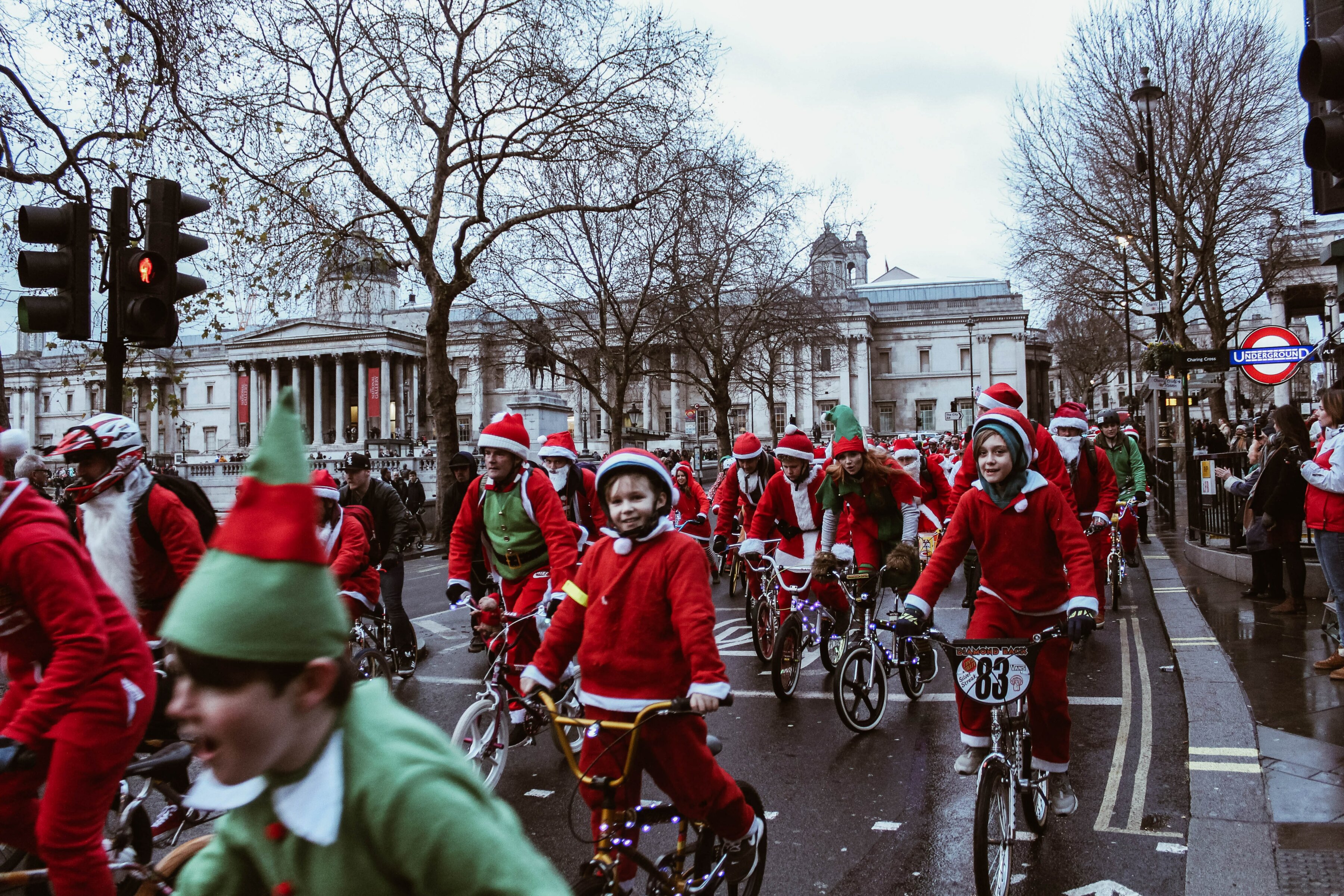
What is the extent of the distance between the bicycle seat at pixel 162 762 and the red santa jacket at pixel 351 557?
13.3ft

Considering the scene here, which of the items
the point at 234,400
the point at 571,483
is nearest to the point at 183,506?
the point at 571,483

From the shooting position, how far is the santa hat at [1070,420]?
9.39 m

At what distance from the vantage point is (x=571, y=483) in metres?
7.91

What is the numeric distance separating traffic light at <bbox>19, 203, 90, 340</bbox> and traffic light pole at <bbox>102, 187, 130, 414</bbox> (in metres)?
0.12

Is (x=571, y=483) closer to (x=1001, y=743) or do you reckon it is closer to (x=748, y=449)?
(x=748, y=449)

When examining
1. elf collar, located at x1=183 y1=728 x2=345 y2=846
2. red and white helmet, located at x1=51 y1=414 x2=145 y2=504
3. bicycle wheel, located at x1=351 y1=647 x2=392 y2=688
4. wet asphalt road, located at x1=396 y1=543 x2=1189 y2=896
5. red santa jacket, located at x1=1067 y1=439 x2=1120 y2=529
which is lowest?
wet asphalt road, located at x1=396 y1=543 x2=1189 y2=896

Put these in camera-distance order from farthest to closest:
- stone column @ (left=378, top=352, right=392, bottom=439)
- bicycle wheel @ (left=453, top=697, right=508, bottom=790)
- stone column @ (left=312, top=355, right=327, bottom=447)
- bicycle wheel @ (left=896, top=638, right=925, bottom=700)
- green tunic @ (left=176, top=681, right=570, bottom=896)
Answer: stone column @ (left=312, top=355, right=327, bottom=447) < stone column @ (left=378, top=352, right=392, bottom=439) < bicycle wheel @ (left=896, top=638, right=925, bottom=700) < bicycle wheel @ (left=453, top=697, right=508, bottom=790) < green tunic @ (left=176, top=681, right=570, bottom=896)

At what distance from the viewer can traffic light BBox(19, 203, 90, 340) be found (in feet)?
18.2

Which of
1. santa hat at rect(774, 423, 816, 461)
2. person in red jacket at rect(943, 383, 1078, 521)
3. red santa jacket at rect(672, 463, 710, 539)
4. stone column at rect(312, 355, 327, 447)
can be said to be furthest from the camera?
stone column at rect(312, 355, 327, 447)

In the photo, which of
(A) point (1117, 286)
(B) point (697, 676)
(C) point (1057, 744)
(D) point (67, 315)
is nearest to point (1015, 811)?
(C) point (1057, 744)

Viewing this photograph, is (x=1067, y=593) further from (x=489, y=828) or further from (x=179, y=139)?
(x=179, y=139)

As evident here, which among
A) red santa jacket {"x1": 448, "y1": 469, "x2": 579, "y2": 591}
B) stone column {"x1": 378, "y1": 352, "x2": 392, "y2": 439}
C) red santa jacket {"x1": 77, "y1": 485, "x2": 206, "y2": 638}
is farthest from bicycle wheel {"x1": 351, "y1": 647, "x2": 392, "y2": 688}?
stone column {"x1": 378, "y1": 352, "x2": 392, "y2": 439}

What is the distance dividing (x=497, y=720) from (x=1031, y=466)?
11.2ft

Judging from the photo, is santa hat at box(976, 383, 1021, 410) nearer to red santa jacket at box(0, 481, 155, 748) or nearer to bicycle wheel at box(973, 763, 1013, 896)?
bicycle wheel at box(973, 763, 1013, 896)
